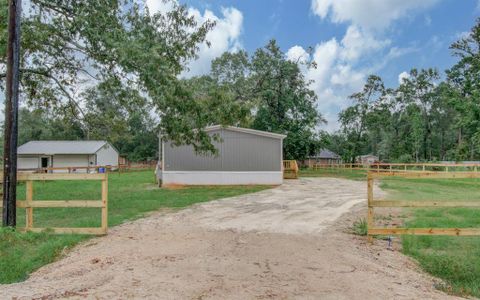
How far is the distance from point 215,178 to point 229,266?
13026mm

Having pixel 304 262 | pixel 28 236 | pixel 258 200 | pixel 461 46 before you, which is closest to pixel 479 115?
pixel 461 46

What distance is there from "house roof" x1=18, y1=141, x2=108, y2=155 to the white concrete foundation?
64.6 feet

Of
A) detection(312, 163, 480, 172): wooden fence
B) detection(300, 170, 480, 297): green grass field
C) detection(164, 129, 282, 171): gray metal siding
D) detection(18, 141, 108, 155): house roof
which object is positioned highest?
detection(18, 141, 108, 155): house roof

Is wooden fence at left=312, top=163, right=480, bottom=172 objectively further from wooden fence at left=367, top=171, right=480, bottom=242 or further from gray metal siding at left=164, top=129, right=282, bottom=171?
wooden fence at left=367, top=171, right=480, bottom=242

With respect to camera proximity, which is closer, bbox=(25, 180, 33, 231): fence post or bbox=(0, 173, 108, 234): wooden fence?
bbox=(0, 173, 108, 234): wooden fence

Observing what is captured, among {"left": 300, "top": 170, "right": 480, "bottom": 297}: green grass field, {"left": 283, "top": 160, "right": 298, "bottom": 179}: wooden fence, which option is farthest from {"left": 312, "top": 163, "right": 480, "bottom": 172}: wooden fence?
{"left": 300, "top": 170, "right": 480, "bottom": 297}: green grass field

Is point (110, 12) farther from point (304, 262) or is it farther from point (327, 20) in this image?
point (327, 20)

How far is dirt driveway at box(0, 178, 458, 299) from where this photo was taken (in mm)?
3557

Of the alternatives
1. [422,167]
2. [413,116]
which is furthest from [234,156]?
[413,116]

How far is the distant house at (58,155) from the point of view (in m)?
34.2

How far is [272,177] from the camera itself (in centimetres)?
1767

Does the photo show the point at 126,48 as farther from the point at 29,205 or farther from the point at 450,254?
the point at 450,254

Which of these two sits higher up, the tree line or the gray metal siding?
the tree line

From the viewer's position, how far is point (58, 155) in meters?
34.7
